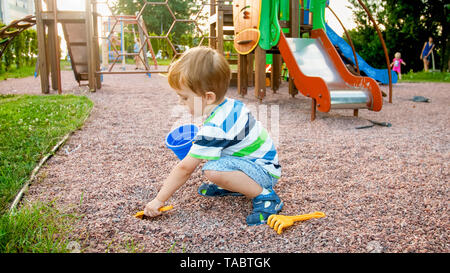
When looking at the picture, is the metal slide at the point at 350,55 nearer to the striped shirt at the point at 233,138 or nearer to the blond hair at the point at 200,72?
the striped shirt at the point at 233,138

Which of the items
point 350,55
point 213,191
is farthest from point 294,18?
point 213,191

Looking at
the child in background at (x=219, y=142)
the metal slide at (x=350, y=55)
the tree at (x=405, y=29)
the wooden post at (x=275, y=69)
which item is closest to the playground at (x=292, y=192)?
the child in background at (x=219, y=142)

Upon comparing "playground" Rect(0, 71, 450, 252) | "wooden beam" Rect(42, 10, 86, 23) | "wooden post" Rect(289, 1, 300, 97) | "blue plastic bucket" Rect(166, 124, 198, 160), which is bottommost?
"playground" Rect(0, 71, 450, 252)

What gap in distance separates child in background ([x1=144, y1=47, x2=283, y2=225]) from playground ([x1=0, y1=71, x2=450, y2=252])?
0.13m

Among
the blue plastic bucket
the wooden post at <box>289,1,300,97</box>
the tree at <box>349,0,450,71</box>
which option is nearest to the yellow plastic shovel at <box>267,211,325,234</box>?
the blue plastic bucket

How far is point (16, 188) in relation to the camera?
5.92 feet

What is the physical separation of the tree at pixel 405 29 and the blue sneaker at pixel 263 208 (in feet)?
39.3

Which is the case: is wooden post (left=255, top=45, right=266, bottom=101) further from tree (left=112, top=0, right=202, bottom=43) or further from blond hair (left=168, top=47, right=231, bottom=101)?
tree (left=112, top=0, right=202, bottom=43)

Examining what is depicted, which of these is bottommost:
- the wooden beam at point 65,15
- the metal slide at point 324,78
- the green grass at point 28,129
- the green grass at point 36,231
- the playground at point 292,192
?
the playground at point 292,192

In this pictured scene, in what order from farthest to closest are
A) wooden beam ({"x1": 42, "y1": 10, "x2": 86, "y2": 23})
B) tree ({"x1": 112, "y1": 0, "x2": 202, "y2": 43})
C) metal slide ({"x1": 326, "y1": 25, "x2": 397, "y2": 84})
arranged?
tree ({"x1": 112, "y1": 0, "x2": 202, "y2": 43}) < metal slide ({"x1": 326, "y1": 25, "x2": 397, "y2": 84}) < wooden beam ({"x1": 42, "y1": 10, "x2": 86, "y2": 23})

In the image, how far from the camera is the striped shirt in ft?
4.93

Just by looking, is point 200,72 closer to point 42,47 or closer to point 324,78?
point 324,78

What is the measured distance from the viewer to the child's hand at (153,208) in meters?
1.56
